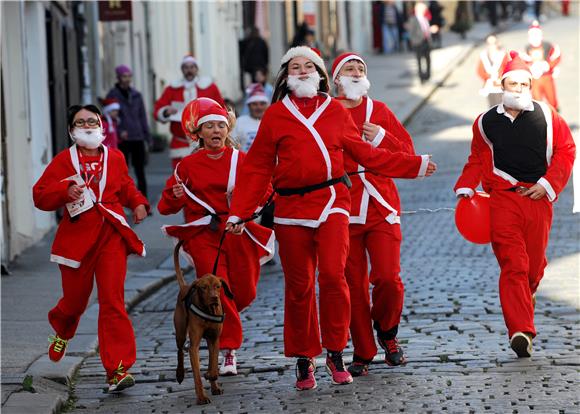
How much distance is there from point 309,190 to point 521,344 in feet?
5.46

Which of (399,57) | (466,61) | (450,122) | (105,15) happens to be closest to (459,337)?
(105,15)

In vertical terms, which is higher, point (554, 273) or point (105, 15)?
point (105, 15)

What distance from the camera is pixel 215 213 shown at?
991 cm

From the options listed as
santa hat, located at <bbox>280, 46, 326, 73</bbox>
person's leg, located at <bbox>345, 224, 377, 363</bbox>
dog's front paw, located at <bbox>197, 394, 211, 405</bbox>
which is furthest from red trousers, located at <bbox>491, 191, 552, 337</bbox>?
dog's front paw, located at <bbox>197, 394, 211, 405</bbox>

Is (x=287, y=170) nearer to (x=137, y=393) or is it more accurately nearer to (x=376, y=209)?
(x=376, y=209)

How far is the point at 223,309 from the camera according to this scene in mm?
9594

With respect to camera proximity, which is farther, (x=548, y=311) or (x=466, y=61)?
(x=466, y=61)

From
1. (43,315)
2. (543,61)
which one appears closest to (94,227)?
(43,315)

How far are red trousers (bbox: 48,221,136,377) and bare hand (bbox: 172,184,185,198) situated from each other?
43 cm

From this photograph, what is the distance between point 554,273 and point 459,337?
3.34 meters

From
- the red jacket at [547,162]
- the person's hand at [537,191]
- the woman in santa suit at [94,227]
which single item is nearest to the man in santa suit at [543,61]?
the red jacket at [547,162]

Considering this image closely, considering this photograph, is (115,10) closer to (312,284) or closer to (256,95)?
(256,95)

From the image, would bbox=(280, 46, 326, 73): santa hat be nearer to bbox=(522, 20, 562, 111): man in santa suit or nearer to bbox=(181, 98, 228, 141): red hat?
bbox=(181, 98, 228, 141): red hat

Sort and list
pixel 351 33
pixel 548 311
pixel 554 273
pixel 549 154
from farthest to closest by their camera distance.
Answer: pixel 351 33
pixel 554 273
pixel 548 311
pixel 549 154
